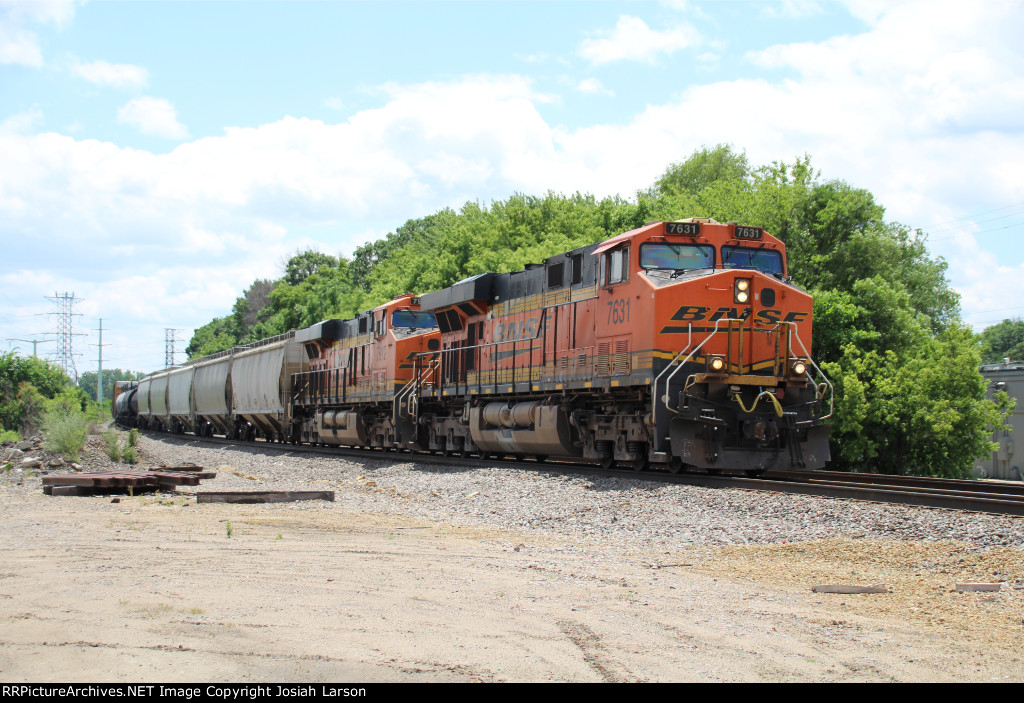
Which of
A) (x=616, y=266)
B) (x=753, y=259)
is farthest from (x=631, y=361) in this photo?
(x=753, y=259)

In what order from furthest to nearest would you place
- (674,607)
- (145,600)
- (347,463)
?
(347,463) → (674,607) → (145,600)

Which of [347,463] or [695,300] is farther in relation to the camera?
[347,463]

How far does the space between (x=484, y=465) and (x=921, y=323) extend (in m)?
16.4

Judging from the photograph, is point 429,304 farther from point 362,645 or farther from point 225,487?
point 362,645

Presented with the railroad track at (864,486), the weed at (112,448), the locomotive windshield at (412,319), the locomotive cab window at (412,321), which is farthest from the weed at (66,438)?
the locomotive windshield at (412,319)

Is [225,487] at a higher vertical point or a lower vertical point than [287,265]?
lower

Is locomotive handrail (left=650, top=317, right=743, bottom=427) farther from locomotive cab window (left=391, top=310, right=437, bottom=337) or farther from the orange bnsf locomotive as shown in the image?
locomotive cab window (left=391, top=310, right=437, bottom=337)

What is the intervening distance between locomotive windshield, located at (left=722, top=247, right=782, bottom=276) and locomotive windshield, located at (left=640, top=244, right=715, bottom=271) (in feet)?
0.90

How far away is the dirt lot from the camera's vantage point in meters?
4.63

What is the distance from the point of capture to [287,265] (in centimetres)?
9575

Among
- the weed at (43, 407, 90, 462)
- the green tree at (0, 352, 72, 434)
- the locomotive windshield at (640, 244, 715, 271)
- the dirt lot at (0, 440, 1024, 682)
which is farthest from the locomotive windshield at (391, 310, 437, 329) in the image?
the green tree at (0, 352, 72, 434)

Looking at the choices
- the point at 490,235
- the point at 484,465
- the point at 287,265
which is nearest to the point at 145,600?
the point at 484,465

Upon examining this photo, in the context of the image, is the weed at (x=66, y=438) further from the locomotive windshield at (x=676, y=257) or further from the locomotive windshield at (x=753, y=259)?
the locomotive windshield at (x=753, y=259)

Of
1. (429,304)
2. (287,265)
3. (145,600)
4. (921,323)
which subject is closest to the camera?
(145,600)
